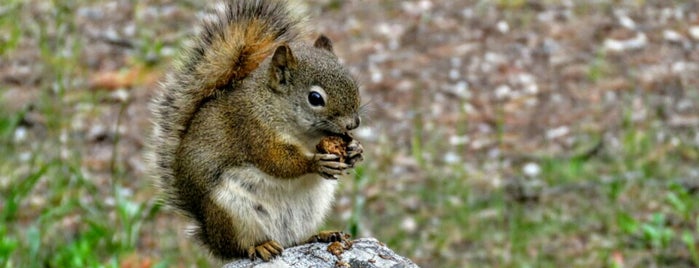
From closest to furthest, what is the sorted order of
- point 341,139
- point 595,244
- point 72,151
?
point 341,139, point 595,244, point 72,151

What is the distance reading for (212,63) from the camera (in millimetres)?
2893

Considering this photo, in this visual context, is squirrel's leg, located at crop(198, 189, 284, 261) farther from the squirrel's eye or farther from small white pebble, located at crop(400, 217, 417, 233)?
small white pebble, located at crop(400, 217, 417, 233)

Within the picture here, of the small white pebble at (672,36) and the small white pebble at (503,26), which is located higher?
the small white pebble at (503,26)

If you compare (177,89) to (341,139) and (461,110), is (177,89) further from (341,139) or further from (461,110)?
(461,110)

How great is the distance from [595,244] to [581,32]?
2355 mm

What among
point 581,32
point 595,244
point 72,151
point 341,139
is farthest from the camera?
point 581,32

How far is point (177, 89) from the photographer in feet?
9.70

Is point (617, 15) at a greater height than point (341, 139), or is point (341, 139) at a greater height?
point (617, 15)

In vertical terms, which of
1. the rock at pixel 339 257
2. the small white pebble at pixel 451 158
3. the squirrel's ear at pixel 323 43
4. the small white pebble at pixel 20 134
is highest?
the squirrel's ear at pixel 323 43

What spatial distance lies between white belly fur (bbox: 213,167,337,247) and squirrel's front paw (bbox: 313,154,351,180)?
104 millimetres

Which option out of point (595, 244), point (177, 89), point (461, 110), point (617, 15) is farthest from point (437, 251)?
point (617, 15)

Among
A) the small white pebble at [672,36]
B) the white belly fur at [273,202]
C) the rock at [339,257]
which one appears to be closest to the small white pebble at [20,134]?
the white belly fur at [273,202]

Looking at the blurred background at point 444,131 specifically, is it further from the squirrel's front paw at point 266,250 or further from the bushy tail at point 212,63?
the squirrel's front paw at point 266,250

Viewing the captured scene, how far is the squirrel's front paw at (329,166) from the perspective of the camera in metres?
2.64
